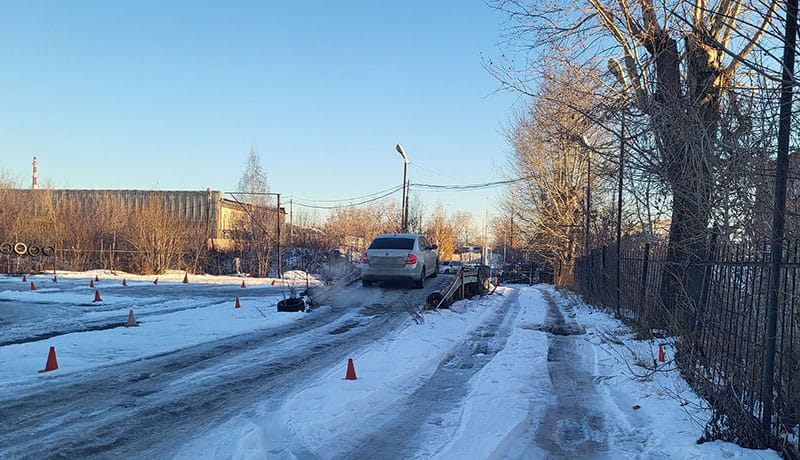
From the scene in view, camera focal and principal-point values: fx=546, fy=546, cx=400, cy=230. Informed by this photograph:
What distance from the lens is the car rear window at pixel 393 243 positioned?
16797 mm

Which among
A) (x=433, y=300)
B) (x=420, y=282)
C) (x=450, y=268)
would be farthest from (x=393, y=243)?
(x=450, y=268)

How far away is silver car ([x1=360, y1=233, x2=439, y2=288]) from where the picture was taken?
643 inches

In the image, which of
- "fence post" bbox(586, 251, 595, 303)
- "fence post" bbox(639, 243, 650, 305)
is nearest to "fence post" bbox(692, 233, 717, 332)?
"fence post" bbox(639, 243, 650, 305)

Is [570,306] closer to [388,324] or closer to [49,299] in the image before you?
[388,324]

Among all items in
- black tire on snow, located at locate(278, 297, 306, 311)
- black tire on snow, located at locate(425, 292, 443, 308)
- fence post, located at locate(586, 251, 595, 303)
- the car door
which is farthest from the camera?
fence post, located at locate(586, 251, 595, 303)

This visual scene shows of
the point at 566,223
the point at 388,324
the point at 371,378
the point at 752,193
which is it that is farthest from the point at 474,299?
the point at 566,223

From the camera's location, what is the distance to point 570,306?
70.8 ft

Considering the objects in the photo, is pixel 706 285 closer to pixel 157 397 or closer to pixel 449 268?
pixel 157 397

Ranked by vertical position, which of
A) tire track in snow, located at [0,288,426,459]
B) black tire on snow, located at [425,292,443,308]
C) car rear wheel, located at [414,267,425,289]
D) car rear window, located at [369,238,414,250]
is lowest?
tire track in snow, located at [0,288,426,459]

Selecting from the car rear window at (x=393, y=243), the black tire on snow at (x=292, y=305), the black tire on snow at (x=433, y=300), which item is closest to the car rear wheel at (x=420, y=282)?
the car rear window at (x=393, y=243)

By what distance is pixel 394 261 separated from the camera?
16.3m

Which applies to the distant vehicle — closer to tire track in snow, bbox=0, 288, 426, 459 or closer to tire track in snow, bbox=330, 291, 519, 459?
tire track in snow, bbox=330, 291, 519, 459

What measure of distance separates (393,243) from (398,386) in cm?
978

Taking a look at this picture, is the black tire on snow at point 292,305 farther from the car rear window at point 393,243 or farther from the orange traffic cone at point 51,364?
the orange traffic cone at point 51,364
